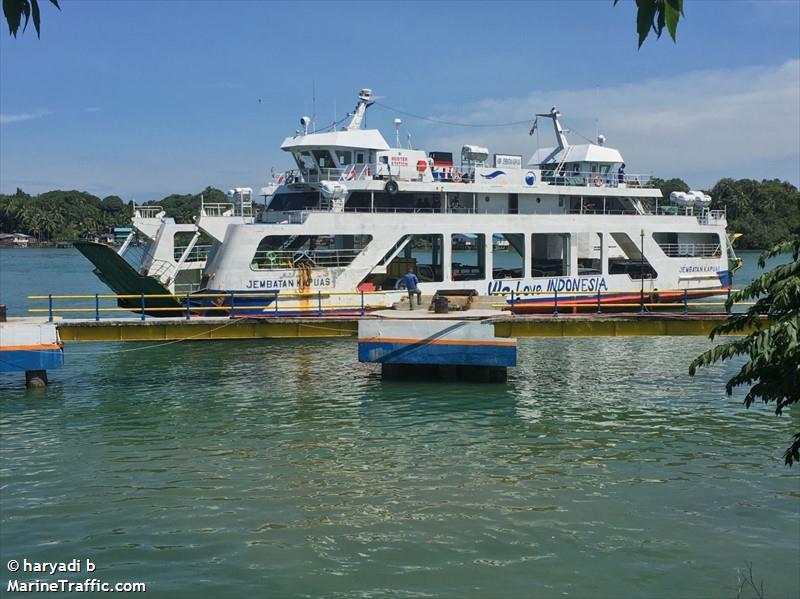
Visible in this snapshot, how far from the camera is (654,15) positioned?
122 inches

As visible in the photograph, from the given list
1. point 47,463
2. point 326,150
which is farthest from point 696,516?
point 326,150

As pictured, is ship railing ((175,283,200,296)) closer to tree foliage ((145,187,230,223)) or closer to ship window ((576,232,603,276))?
ship window ((576,232,603,276))

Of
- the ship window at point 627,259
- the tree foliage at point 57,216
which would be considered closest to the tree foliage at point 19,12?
the ship window at point 627,259

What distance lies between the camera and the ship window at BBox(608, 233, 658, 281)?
3062 cm

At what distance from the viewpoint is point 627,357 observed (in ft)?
82.3

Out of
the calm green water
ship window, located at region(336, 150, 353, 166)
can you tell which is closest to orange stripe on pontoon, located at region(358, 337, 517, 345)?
the calm green water

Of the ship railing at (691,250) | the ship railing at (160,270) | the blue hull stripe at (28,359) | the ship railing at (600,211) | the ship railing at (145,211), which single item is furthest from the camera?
the ship railing at (691,250)

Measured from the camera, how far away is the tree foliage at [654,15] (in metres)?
3.07

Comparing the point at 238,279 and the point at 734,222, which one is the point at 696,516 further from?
the point at 734,222

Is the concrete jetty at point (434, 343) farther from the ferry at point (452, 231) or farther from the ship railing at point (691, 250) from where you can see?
the ship railing at point (691, 250)

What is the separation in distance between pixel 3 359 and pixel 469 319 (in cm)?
1089

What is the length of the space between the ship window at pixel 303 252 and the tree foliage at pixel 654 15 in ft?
74.7

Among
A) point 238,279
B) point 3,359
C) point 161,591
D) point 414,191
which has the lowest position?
point 161,591

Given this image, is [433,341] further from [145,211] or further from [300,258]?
[145,211]
